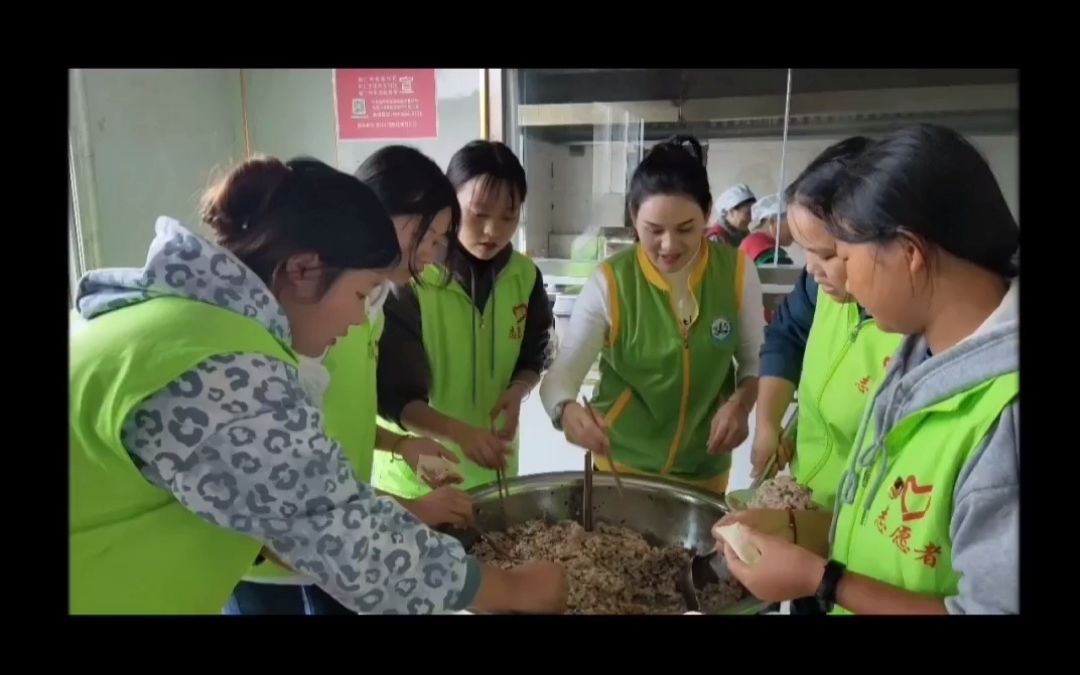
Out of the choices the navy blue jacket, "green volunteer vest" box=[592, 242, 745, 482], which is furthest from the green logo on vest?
the navy blue jacket

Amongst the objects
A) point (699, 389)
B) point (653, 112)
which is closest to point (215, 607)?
point (699, 389)

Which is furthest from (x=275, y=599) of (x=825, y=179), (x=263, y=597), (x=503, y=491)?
(x=825, y=179)

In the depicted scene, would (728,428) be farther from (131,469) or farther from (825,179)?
(131,469)

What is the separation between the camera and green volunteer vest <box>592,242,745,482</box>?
1307mm

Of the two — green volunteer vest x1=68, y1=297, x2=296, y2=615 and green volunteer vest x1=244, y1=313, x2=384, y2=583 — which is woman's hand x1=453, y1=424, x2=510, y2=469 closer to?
green volunteer vest x1=244, y1=313, x2=384, y2=583

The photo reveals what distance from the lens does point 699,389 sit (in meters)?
1.33

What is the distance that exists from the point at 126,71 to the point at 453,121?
80 cm

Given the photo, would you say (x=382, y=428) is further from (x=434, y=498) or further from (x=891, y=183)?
(x=891, y=183)

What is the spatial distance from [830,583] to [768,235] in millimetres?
1782

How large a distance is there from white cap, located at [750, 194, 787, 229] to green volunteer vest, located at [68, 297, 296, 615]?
1969 millimetres

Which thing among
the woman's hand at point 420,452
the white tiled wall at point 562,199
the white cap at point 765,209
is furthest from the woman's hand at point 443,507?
the white cap at point 765,209

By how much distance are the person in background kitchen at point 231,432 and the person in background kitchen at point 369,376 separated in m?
0.20

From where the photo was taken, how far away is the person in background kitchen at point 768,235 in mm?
2225

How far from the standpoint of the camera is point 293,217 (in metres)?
0.65
